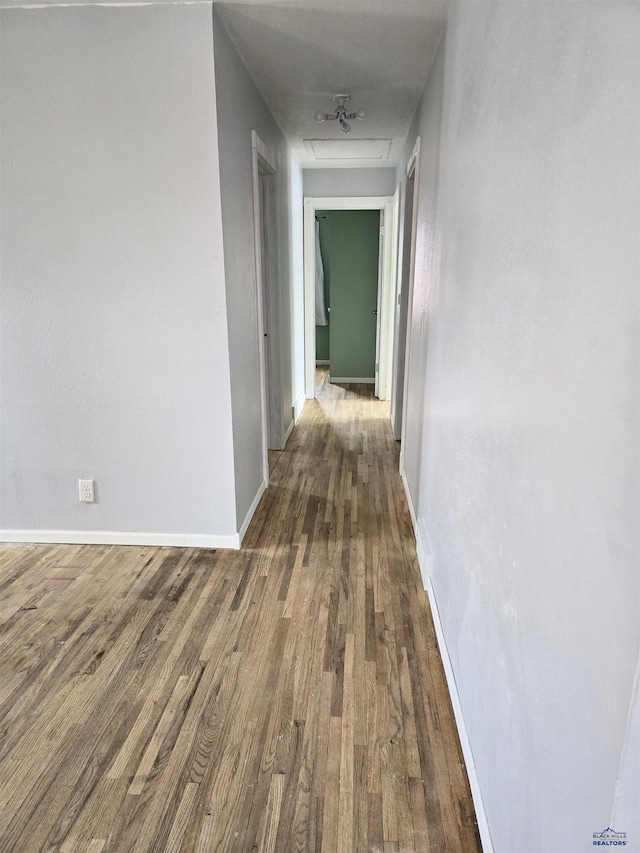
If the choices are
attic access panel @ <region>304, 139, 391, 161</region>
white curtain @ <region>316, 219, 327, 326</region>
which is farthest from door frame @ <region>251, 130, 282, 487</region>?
white curtain @ <region>316, 219, 327, 326</region>

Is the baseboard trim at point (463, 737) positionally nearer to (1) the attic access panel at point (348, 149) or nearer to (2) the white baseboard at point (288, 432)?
(2) the white baseboard at point (288, 432)

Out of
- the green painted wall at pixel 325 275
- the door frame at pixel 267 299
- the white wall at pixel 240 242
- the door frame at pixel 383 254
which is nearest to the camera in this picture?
the white wall at pixel 240 242

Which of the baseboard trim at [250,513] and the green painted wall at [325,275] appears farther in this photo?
the green painted wall at [325,275]

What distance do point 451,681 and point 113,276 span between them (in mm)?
2236

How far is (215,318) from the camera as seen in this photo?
260 cm

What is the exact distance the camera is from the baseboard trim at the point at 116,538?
2885 mm

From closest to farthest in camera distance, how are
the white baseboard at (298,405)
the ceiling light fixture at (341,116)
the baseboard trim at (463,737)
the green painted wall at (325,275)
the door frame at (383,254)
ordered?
the baseboard trim at (463,737) → the ceiling light fixture at (341,116) → the white baseboard at (298,405) → the door frame at (383,254) → the green painted wall at (325,275)

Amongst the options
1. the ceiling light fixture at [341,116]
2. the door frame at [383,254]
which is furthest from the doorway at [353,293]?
the ceiling light fixture at [341,116]

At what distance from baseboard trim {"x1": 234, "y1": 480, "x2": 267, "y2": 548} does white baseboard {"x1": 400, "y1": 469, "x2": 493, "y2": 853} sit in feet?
3.04

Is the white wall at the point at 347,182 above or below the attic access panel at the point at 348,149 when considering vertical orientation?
below

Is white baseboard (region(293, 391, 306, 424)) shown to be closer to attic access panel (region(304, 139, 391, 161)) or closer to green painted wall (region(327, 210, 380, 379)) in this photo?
green painted wall (region(327, 210, 380, 379))

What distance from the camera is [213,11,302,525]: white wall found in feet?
8.32

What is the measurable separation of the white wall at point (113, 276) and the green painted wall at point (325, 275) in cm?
529
